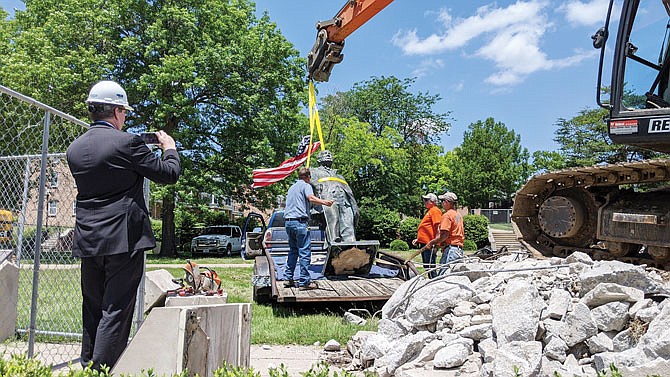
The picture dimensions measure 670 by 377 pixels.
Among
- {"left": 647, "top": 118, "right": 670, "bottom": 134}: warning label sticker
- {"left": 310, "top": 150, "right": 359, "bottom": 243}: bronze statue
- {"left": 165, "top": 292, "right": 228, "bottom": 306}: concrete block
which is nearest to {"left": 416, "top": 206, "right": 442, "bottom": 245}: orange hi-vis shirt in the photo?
{"left": 310, "top": 150, "right": 359, "bottom": 243}: bronze statue

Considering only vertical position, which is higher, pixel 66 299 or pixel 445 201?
pixel 445 201

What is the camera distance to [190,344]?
3.15m

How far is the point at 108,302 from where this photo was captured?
3.18 m

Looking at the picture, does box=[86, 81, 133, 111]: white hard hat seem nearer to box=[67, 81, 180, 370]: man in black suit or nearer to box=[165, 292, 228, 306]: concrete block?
box=[67, 81, 180, 370]: man in black suit

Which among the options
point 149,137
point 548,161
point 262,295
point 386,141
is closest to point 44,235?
point 149,137

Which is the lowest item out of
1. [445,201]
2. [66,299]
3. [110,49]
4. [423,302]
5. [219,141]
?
[66,299]

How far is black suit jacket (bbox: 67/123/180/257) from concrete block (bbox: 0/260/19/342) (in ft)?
9.75

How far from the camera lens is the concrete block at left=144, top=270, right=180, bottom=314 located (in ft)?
16.7

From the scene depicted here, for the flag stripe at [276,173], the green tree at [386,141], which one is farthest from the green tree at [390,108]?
the flag stripe at [276,173]

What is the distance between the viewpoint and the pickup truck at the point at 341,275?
7.19m

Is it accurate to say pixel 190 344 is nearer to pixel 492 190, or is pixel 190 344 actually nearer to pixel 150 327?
pixel 150 327

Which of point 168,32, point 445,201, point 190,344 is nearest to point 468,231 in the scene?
point 168,32

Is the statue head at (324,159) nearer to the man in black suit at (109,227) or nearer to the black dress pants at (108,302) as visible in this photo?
the man in black suit at (109,227)

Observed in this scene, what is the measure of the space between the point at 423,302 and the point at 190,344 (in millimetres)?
2513
